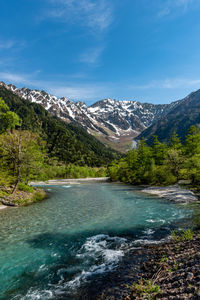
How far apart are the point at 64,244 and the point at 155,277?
26.8 ft

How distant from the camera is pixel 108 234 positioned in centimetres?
1587

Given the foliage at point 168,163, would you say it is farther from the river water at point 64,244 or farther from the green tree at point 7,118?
the green tree at point 7,118

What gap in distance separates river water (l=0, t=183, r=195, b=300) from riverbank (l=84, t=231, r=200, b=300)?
907 millimetres

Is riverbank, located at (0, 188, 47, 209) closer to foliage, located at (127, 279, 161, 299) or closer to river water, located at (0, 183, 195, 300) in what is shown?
river water, located at (0, 183, 195, 300)

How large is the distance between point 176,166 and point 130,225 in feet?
135

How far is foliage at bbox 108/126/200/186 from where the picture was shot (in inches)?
1771

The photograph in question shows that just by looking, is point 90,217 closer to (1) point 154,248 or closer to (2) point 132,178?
(1) point 154,248

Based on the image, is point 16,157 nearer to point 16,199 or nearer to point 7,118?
point 7,118

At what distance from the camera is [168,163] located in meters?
55.7

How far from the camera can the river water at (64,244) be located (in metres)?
8.85

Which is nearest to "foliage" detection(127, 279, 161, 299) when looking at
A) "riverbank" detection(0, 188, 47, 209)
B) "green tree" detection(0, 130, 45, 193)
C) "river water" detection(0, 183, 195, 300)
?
"river water" detection(0, 183, 195, 300)

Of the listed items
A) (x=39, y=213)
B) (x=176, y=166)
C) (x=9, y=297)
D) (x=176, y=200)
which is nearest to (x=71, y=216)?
(x=39, y=213)

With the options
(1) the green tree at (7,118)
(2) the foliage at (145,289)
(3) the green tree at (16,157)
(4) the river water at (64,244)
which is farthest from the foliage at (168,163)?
(1) the green tree at (7,118)

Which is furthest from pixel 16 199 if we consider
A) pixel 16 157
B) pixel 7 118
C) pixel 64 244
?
pixel 64 244
